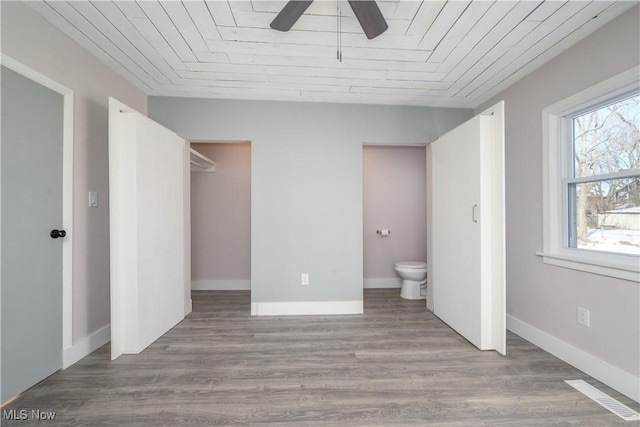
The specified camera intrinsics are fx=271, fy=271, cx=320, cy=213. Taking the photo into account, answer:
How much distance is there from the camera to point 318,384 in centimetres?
174

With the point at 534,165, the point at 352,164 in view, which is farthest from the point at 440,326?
the point at 352,164

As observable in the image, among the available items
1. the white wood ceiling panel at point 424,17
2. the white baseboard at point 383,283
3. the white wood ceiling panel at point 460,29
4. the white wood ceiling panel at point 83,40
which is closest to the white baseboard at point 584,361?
the white baseboard at point 383,283

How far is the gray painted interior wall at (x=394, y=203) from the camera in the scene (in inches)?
165

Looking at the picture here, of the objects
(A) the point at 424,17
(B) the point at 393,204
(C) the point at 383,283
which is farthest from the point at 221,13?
(C) the point at 383,283

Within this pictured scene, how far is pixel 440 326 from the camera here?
8.64ft

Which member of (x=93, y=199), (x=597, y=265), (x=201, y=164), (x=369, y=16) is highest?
(x=369, y=16)

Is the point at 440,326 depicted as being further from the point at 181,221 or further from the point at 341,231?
the point at 181,221

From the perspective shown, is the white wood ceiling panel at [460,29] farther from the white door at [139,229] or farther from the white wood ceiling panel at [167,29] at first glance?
the white door at [139,229]

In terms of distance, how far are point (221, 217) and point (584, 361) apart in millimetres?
4035

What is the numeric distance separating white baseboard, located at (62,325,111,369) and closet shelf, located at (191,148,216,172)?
6.43 feet

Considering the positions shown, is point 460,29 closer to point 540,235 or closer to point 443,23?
point 443,23

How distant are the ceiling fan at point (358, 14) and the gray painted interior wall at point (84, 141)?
1.50m

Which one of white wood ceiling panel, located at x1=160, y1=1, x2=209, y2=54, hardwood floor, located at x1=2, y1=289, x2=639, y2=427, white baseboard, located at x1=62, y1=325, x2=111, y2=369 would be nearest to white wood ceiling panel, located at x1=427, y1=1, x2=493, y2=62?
white wood ceiling panel, located at x1=160, y1=1, x2=209, y2=54

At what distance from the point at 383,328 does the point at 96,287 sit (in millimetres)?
2506
